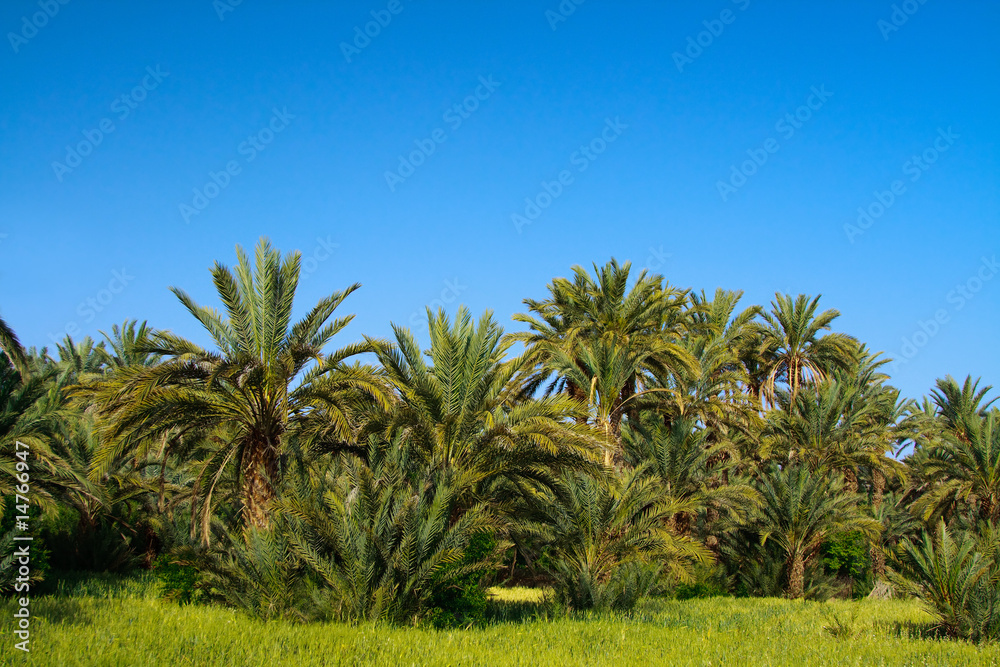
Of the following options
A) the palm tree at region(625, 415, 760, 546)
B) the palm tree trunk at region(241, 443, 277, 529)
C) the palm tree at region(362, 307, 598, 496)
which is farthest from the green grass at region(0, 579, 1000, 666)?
the palm tree at region(625, 415, 760, 546)

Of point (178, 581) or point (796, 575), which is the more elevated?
point (796, 575)

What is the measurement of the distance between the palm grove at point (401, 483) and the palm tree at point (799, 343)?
9555 mm

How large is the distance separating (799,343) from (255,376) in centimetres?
2700

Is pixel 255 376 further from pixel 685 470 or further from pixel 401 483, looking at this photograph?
pixel 685 470

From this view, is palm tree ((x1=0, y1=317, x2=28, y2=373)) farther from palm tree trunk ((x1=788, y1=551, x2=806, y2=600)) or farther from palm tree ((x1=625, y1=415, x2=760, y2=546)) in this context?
palm tree trunk ((x1=788, y1=551, x2=806, y2=600))

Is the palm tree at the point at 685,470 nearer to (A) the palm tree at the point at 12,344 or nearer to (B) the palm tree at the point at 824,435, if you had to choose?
(B) the palm tree at the point at 824,435

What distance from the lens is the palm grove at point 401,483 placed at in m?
11.8

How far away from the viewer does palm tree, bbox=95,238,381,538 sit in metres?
13.4

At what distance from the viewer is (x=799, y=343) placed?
32.8 m

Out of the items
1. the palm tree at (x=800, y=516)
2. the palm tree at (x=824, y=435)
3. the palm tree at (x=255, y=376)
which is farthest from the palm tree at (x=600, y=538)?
the palm tree at (x=824, y=435)

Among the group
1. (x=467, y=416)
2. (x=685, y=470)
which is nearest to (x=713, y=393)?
(x=685, y=470)

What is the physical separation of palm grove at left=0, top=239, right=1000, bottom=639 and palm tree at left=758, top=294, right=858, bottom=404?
376 inches

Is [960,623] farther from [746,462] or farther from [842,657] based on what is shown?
[746,462]

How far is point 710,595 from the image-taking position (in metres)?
21.2
